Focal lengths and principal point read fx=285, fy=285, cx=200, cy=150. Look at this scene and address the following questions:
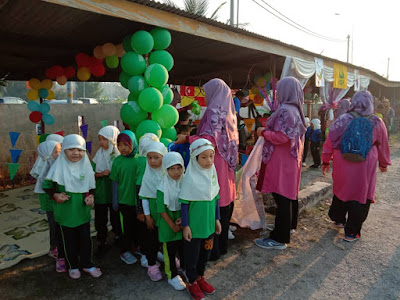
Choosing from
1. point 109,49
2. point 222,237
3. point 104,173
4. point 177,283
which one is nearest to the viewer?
point 177,283

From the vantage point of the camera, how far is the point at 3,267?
2891mm

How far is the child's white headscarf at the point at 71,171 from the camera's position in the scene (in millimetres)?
2498

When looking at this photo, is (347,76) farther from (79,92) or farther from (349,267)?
(79,92)

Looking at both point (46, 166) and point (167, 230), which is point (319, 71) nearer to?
point (167, 230)

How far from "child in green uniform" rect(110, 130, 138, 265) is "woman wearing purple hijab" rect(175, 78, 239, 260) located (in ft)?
1.56

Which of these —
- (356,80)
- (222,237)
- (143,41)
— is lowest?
(222,237)

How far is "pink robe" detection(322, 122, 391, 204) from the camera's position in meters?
3.42

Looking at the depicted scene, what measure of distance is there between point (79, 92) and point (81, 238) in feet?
167

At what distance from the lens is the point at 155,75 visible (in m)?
3.72

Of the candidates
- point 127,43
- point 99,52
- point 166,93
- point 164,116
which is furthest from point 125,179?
point 99,52

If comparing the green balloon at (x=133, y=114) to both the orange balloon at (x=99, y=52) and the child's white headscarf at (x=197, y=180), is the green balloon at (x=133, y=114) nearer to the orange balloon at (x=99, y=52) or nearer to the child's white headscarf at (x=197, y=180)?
the orange balloon at (x=99, y=52)

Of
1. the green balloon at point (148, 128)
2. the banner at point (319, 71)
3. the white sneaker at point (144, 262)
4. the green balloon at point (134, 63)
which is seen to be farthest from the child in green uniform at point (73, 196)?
the banner at point (319, 71)

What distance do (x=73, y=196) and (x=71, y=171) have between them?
0.23 meters

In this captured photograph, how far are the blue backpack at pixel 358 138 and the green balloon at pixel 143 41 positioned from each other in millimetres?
2731
